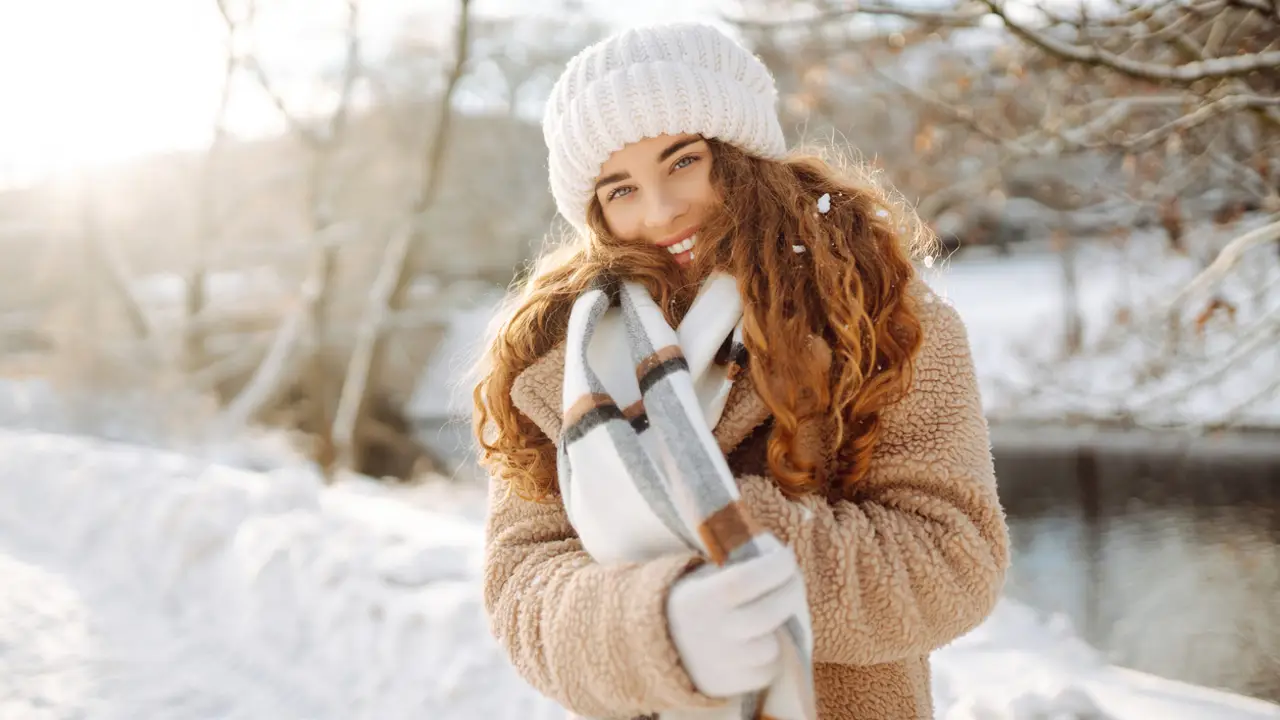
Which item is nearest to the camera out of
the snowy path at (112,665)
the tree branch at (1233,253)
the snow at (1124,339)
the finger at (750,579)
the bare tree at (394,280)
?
the finger at (750,579)

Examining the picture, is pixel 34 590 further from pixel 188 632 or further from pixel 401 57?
pixel 401 57

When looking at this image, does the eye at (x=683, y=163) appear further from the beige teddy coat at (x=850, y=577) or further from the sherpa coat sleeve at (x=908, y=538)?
the sherpa coat sleeve at (x=908, y=538)

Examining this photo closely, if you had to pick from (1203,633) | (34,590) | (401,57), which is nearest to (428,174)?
(401,57)

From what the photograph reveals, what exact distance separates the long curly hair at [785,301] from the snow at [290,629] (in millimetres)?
1649

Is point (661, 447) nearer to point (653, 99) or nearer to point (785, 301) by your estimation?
point (785, 301)

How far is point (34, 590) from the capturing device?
417 cm

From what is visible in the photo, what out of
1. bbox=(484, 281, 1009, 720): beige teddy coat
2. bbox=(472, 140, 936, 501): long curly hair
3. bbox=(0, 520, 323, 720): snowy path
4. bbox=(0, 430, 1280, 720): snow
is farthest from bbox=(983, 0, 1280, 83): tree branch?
bbox=(0, 520, 323, 720): snowy path

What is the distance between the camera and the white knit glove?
40.1 inches

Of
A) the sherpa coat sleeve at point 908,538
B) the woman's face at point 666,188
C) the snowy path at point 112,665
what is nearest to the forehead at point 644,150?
the woman's face at point 666,188

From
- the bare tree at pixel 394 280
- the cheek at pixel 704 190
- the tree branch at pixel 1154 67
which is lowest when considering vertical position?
the bare tree at pixel 394 280

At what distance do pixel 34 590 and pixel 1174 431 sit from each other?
6109 millimetres

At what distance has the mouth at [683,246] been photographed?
1.42m

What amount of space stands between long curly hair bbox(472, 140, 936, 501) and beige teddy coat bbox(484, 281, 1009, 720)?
5 centimetres

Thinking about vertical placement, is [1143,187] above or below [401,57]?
above
